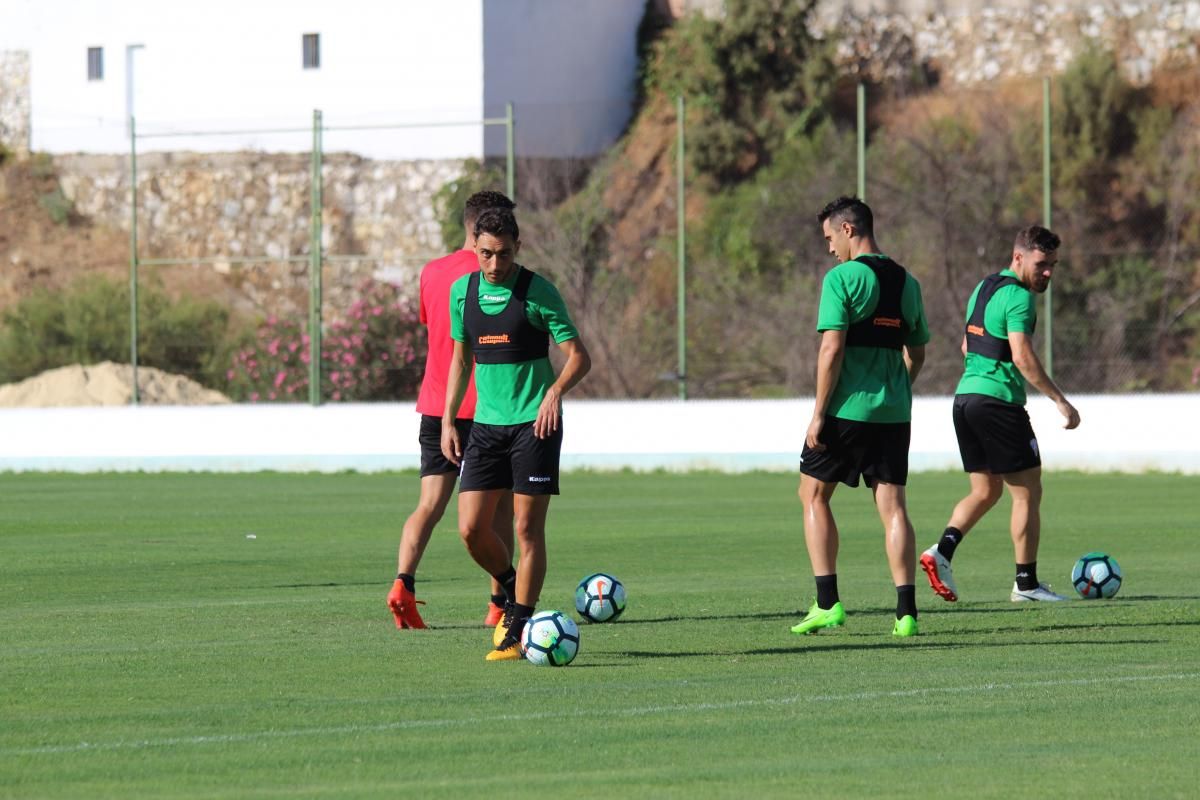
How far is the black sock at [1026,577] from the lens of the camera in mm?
12930

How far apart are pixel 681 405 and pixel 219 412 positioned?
20.2 feet

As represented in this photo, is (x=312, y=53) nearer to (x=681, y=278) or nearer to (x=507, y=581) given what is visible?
(x=681, y=278)

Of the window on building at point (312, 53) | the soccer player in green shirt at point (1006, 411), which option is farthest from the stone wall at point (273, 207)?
the soccer player in green shirt at point (1006, 411)

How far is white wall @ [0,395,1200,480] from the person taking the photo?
26484 millimetres

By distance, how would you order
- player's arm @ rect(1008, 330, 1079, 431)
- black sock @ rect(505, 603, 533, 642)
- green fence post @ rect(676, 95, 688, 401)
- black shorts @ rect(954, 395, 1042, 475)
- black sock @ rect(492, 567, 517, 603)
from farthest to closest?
1. green fence post @ rect(676, 95, 688, 401)
2. black shorts @ rect(954, 395, 1042, 475)
3. player's arm @ rect(1008, 330, 1079, 431)
4. black sock @ rect(492, 567, 517, 603)
5. black sock @ rect(505, 603, 533, 642)

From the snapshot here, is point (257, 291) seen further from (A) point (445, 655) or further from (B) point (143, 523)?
(A) point (445, 655)

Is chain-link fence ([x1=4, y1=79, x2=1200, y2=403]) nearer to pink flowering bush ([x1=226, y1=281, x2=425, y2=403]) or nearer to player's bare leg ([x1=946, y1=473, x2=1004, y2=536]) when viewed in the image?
pink flowering bush ([x1=226, y1=281, x2=425, y2=403])

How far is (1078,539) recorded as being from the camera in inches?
689

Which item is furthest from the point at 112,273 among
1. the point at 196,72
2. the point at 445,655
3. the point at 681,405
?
the point at 445,655

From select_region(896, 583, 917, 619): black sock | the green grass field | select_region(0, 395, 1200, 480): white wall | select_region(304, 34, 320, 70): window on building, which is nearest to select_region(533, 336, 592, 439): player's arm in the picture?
the green grass field

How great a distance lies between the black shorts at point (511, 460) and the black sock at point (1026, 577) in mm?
3614

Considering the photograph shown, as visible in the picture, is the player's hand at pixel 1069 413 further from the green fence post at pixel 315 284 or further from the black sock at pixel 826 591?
the green fence post at pixel 315 284

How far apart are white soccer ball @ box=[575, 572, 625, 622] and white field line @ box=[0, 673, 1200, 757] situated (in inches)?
116

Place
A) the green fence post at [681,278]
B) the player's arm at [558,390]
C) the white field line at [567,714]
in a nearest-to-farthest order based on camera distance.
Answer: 1. the white field line at [567,714]
2. the player's arm at [558,390]
3. the green fence post at [681,278]
